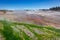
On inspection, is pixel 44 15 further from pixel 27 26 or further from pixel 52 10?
pixel 27 26

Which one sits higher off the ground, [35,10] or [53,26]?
[35,10]

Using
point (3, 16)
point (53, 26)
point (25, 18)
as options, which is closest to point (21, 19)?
point (25, 18)

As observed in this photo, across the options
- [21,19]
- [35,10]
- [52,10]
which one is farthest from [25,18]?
[52,10]

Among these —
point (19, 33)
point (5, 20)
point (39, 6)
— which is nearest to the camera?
point (19, 33)

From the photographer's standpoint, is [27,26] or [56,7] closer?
[27,26]

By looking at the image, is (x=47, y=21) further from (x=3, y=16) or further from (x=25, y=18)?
(x=3, y=16)

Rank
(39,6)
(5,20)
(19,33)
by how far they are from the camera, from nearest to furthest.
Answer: (19,33), (5,20), (39,6)

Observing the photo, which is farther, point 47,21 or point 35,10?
point 35,10
